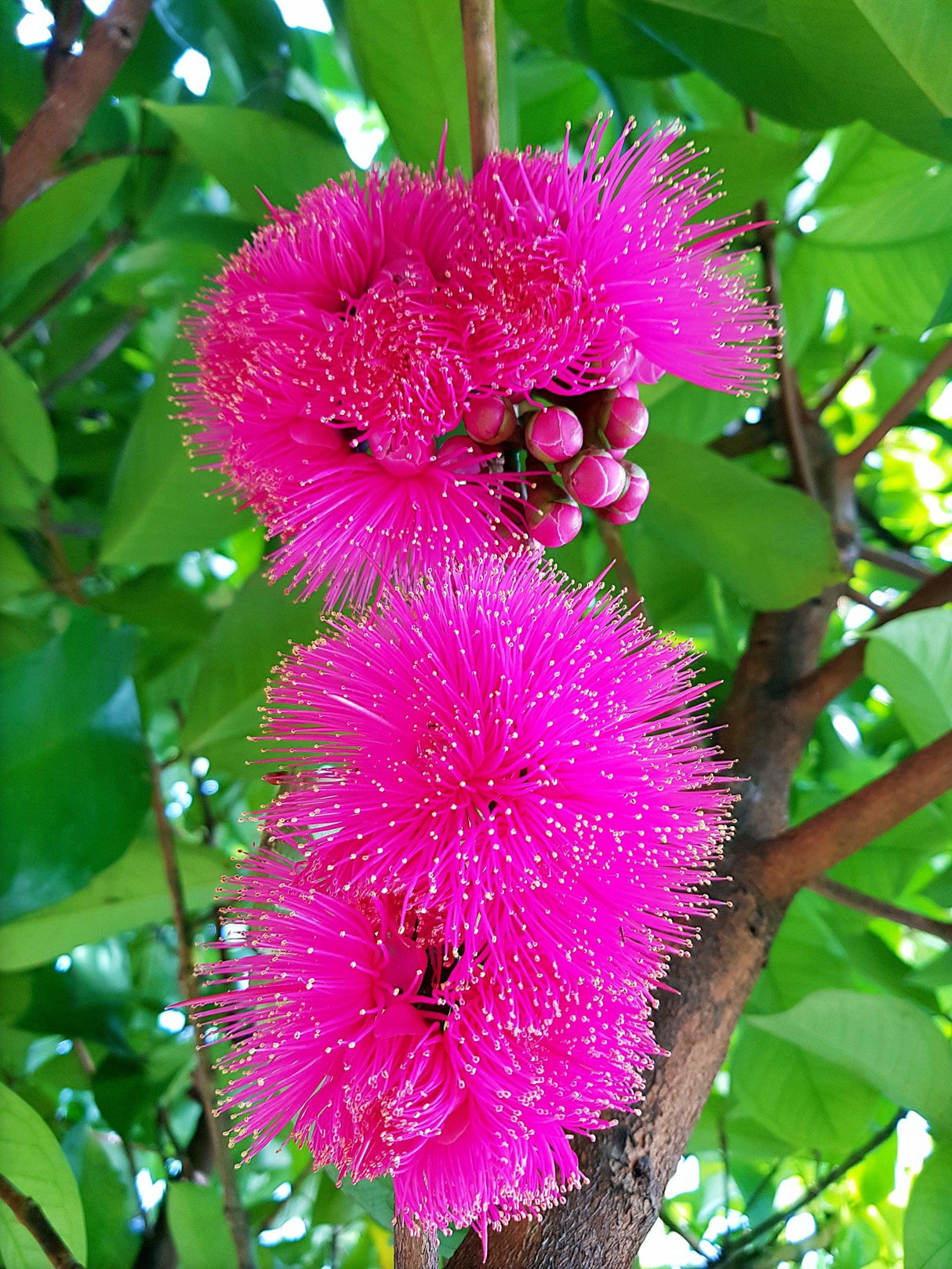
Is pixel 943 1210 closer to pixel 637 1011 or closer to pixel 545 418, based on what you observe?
pixel 637 1011

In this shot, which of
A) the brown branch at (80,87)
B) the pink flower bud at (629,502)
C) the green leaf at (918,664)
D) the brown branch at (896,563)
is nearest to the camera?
the pink flower bud at (629,502)

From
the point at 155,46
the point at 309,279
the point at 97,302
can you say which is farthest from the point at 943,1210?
the point at 97,302

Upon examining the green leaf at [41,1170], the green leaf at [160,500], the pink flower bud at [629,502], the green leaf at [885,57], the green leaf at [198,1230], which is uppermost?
the green leaf at [885,57]

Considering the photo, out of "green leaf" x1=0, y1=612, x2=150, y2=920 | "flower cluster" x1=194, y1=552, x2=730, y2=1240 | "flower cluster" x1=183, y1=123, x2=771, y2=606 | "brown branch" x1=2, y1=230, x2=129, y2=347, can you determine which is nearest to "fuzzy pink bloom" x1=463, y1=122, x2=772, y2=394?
"flower cluster" x1=183, y1=123, x2=771, y2=606

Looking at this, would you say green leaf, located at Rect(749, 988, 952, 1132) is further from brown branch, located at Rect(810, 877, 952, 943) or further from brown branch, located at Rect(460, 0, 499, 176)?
brown branch, located at Rect(460, 0, 499, 176)

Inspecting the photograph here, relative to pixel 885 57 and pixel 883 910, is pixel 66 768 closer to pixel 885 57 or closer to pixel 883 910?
pixel 883 910

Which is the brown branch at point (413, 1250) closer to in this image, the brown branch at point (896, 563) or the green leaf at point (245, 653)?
the green leaf at point (245, 653)

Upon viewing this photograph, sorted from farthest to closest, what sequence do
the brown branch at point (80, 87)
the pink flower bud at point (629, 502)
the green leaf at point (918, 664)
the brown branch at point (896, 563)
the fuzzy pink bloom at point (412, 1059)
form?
the brown branch at point (896, 563) < the brown branch at point (80, 87) < the green leaf at point (918, 664) < the pink flower bud at point (629, 502) < the fuzzy pink bloom at point (412, 1059)

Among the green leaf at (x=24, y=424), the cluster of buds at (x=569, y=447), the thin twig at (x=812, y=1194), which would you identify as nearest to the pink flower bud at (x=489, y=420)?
the cluster of buds at (x=569, y=447)
